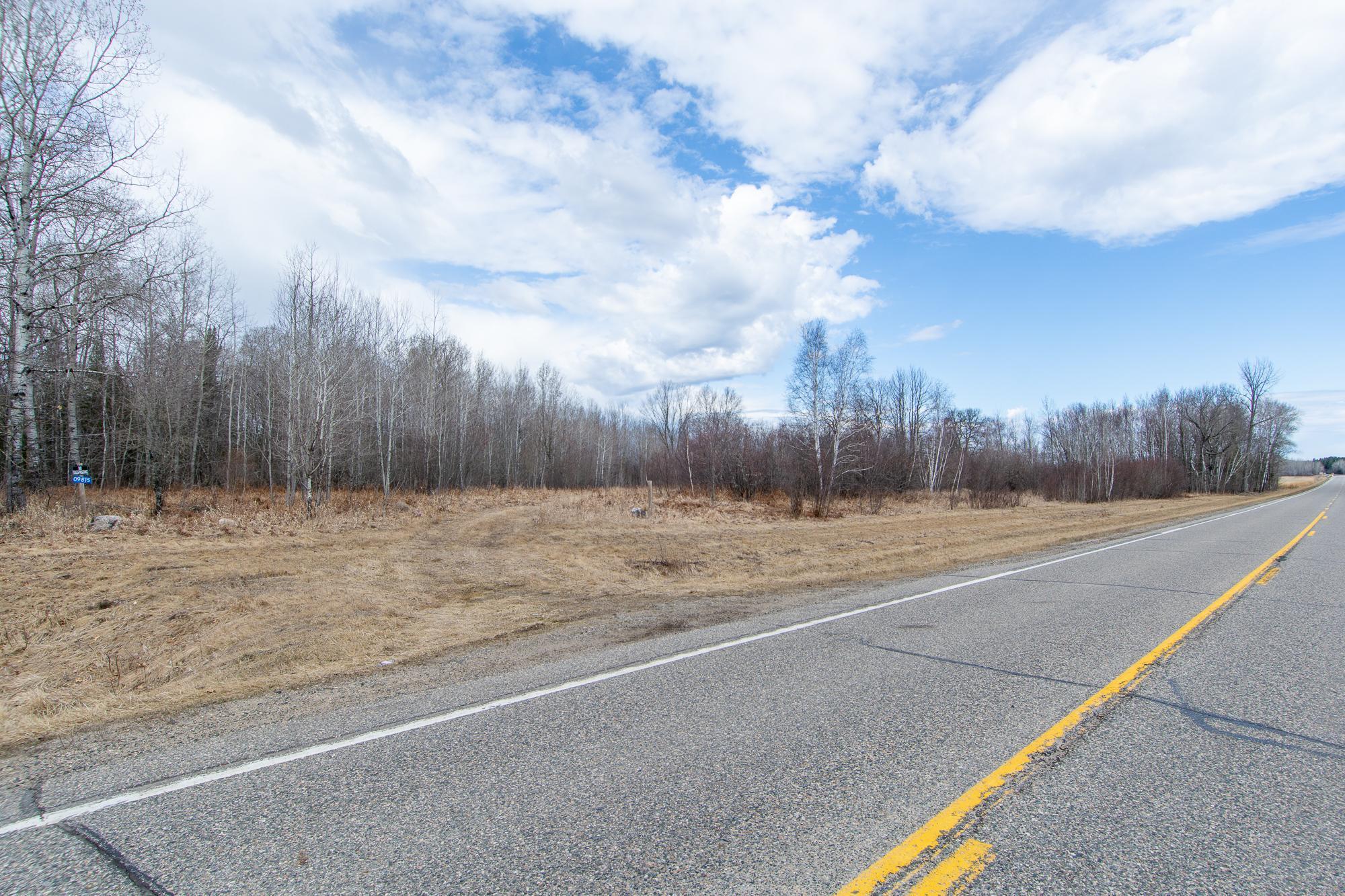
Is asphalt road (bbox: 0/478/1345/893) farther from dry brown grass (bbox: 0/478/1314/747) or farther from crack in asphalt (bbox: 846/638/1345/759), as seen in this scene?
dry brown grass (bbox: 0/478/1314/747)

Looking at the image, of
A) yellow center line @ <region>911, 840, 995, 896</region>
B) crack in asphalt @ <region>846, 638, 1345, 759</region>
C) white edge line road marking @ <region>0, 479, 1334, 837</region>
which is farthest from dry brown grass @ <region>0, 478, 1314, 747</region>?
yellow center line @ <region>911, 840, 995, 896</region>

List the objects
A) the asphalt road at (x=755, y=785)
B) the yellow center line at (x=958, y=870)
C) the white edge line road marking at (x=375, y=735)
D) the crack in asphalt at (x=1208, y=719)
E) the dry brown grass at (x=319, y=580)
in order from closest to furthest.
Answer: the yellow center line at (x=958, y=870) → the asphalt road at (x=755, y=785) → the white edge line road marking at (x=375, y=735) → the crack in asphalt at (x=1208, y=719) → the dry brown grass at (x=319, y=580)

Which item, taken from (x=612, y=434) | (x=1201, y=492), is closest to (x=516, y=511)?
(x=612, y=434)

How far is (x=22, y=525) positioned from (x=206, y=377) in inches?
1149

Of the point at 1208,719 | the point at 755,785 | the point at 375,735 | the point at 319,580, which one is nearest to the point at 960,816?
the point at 755,785

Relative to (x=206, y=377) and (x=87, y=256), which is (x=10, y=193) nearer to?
(x=87, y=256)

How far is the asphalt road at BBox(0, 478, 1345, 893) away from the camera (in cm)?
276

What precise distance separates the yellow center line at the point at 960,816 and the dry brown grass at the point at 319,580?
5147mm

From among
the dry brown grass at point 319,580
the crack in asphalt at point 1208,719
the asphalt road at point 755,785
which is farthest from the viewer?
the dry brown grass at point 319,580

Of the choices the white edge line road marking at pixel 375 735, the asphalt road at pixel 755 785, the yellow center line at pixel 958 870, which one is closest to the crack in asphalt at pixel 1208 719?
the asphalt road at pixel 755 785

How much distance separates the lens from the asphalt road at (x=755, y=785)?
9.06 feet

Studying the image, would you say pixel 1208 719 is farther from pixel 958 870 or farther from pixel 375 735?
pixel 375 735

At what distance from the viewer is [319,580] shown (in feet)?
35.7

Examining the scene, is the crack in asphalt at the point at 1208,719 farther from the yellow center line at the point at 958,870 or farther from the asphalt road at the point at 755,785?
the yellow center line at the point at 958,870
